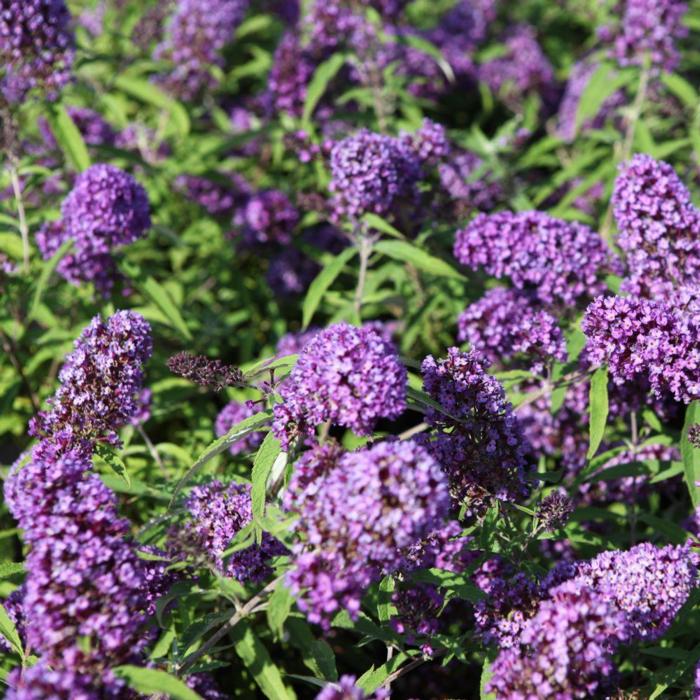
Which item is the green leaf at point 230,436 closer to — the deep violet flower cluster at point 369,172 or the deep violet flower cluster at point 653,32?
the deep violet flower cluster at point 369,172

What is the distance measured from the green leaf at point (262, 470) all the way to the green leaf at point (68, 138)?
3.71 meters

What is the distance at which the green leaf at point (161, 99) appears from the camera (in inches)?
339

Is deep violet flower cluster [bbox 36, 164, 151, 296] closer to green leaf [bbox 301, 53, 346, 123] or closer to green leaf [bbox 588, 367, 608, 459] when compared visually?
green leaf [bbox 301, 53, 346, 123]

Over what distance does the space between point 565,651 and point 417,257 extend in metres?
3.20

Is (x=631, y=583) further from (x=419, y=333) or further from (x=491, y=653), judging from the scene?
(x=419, y=333)

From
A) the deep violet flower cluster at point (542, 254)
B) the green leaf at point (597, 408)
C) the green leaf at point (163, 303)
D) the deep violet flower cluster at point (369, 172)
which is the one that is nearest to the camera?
the green leaf at point (597, 408)

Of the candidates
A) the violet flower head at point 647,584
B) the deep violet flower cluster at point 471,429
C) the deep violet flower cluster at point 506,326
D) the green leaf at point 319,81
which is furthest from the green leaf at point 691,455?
the green leaf at point 319,81

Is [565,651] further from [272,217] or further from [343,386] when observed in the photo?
[272,217]

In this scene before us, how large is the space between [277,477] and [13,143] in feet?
12.7

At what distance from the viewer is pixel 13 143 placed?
6.47 meters

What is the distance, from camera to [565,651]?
11.1ft

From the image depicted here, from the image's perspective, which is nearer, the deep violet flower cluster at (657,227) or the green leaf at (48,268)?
the deep violet flower cluster at (657,227)

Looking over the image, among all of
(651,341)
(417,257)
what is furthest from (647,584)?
(417,257)

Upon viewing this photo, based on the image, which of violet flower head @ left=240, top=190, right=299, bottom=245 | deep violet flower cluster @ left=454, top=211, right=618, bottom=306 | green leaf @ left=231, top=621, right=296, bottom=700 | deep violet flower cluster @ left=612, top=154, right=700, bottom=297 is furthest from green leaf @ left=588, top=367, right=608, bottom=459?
violet flower head @ left=240, top=190, right=299, bottom=245
